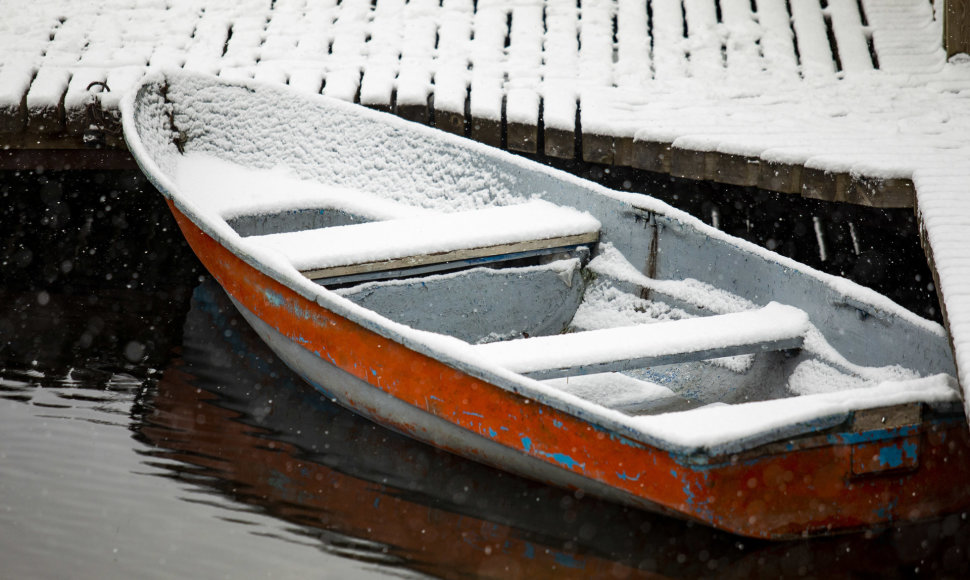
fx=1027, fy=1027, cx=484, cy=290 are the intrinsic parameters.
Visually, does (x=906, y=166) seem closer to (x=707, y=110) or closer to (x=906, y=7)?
(x=707, y=110)

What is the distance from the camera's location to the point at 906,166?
4.61m

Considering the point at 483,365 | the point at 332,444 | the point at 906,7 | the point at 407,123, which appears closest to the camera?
the point at 483,365

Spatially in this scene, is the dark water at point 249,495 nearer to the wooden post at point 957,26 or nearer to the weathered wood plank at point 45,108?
the weathered wood plank at point 45,108

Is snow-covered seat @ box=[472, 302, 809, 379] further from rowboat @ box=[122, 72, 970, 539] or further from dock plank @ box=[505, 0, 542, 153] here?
dock plank @ box=[505, 0, 542, 153]

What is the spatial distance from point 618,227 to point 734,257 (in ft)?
1.97

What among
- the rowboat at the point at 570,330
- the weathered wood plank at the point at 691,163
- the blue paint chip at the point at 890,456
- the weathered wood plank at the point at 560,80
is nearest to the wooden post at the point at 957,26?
the weathered wood plank at the point at 691,163

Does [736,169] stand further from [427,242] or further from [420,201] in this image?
[427,242]

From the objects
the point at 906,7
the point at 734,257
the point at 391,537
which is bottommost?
the point at 391,537

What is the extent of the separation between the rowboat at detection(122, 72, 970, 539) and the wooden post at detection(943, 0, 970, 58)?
269 cm

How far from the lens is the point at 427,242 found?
4.32m

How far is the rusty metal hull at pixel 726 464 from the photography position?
300 cm

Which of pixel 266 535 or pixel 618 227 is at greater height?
pixel 618 227

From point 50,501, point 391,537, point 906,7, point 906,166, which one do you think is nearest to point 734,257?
point 906,166

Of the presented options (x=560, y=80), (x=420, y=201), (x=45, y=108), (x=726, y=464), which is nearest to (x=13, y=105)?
(x=45, y=108)
